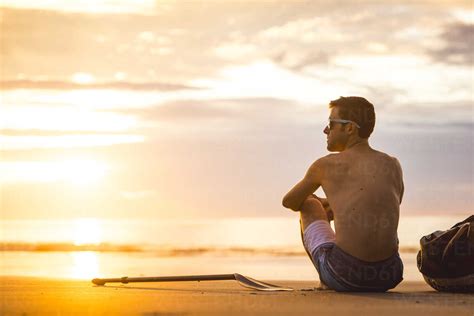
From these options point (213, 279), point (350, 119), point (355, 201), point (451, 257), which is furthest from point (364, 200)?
point (213, 279)

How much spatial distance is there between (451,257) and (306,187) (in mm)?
1198

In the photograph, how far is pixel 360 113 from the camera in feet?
21.9

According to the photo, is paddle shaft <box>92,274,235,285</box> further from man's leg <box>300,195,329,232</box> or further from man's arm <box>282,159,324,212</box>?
man's arm <box>282,159,324,212</box>

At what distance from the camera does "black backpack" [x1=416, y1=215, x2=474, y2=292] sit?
6.63m

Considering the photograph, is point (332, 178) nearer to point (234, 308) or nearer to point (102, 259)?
point (234, 308)

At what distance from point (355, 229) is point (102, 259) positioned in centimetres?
1058

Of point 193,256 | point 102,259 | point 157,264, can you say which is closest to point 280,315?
point 157,264

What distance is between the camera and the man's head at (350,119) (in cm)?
668

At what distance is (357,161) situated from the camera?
662 centimetres

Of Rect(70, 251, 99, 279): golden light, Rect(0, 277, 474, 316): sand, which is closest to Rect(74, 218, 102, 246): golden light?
Rect(70, 251, 99, 279): golden light

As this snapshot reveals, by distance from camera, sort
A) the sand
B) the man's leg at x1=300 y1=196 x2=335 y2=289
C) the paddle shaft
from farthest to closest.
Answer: the paddle shaft, the man's leg at x1=300 y1=196 x2=335 y2=289, the sand

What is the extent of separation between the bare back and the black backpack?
0.37 metres

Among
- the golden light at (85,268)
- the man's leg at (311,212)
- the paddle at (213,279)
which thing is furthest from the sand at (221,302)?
the golden light at (85,268)

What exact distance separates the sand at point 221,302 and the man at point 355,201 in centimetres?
17
